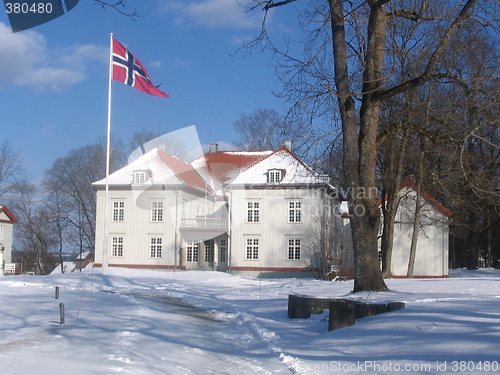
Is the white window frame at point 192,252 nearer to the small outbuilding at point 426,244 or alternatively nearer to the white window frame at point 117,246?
the white window frame at point 117,246

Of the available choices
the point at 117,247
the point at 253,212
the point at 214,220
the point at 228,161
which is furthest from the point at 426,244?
the point at 117,247

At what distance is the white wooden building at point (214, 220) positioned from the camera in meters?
41.6

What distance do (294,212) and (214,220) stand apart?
655 cm

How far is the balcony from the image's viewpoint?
43.5m

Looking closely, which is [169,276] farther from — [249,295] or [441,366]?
[441,366]

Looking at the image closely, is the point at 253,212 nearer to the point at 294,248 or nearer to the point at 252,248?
the point at 252,248

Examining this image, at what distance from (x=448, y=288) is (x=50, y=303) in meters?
10.9

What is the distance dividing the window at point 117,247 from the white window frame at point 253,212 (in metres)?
10.2

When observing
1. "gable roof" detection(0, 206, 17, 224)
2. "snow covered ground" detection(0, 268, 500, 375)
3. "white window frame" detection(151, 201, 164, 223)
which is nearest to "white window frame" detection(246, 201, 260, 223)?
"white window frame" detection(151, 201, 164, 223)

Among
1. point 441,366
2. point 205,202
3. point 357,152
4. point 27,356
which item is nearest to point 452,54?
point 357,152

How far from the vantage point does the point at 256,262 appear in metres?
41.8

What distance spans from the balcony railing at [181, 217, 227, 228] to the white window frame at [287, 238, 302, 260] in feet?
17.2

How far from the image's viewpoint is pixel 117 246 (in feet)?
145

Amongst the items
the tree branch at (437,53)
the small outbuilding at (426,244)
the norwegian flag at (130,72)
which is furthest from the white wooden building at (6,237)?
the tree branch at (437,53)
